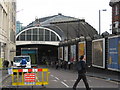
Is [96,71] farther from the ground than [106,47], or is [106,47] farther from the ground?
[106,47]

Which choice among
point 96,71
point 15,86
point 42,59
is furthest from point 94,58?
point 42,59

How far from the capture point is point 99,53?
31.5m

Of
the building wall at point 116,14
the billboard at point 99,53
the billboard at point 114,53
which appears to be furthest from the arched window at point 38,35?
the billboard at point 114,53

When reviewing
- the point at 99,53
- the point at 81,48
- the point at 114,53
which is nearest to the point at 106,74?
the point at 99,53

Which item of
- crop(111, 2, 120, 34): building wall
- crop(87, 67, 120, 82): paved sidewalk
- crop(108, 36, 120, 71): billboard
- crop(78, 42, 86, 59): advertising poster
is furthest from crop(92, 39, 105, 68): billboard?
crop(111, 2, 120, 34): building wall

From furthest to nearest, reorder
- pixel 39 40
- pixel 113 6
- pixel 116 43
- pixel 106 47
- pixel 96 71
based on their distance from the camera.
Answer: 1. pixel 39 40
2. pixel 113 6
3. pixel 96 71
4. pixel 106 47
5. pixel 116 43

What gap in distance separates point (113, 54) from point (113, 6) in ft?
86.5

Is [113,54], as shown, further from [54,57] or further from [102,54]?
[54,57]

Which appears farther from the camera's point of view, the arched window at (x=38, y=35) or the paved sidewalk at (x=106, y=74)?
the arched window at (x=38, y=35)

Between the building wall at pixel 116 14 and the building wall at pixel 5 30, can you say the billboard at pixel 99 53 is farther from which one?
the building wall at pixel 116 14

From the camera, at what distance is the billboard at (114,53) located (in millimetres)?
24292

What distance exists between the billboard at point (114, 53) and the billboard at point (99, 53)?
2.64 metres

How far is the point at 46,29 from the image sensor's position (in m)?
84.6

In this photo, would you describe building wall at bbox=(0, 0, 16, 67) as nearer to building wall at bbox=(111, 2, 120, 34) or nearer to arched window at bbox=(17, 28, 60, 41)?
building wall at bbox=(111, 2, 120, 34)
